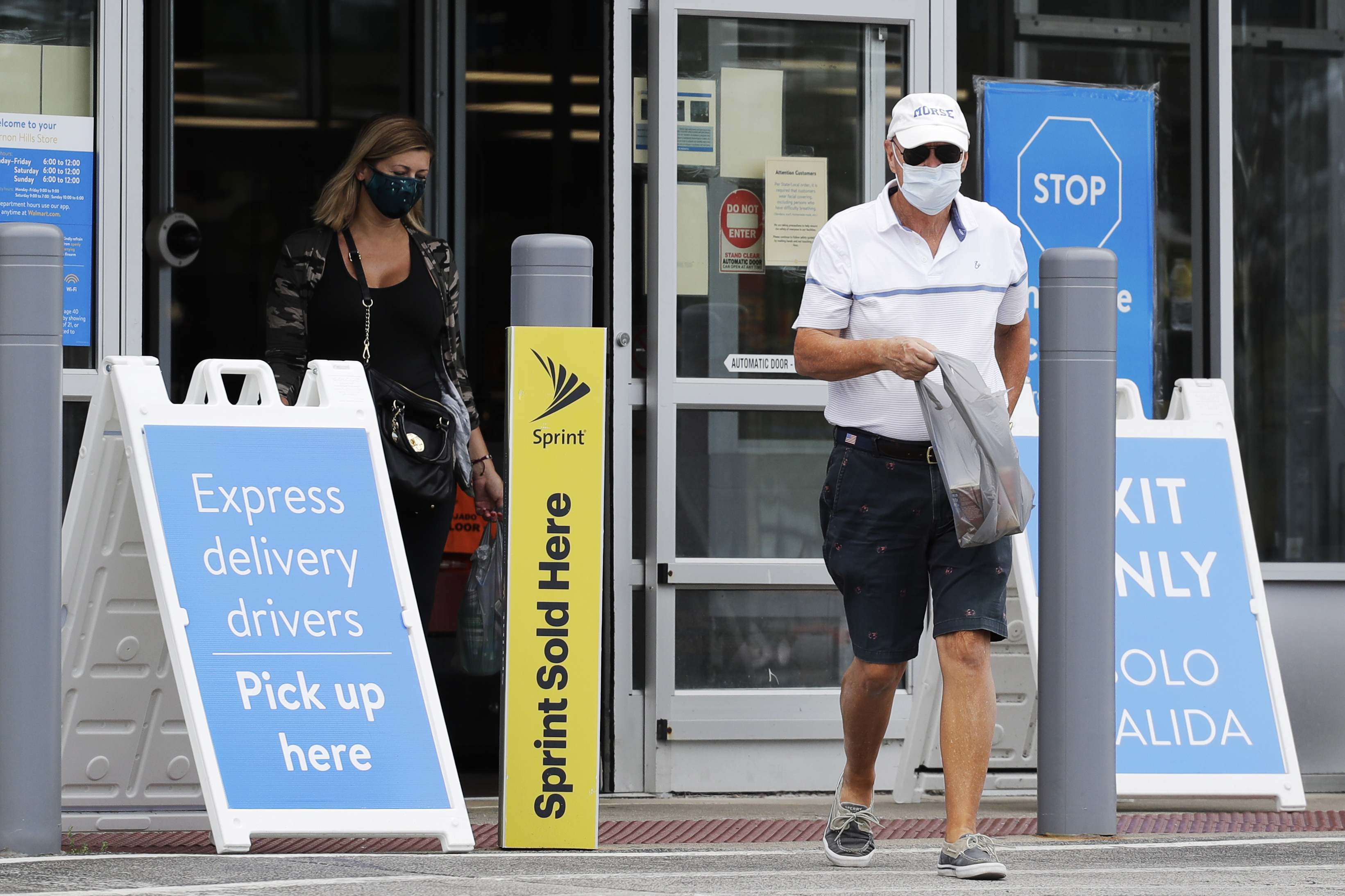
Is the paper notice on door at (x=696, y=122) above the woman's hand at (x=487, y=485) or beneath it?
above

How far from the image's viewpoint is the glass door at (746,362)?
595 centimetres

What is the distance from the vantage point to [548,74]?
8.45 m

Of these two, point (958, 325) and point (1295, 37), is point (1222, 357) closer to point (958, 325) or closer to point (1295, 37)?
point (1295, 37)

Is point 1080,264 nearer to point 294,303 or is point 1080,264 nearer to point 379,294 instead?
point 379,294

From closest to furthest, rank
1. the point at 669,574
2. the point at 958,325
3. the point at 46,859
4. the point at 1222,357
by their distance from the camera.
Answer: the point at 46,859 < the point at 958,325 < the point at 669,574 < the point at 1222,357

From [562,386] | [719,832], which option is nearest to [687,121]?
[562,386]

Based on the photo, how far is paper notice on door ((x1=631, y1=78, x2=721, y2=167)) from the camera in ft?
19.7

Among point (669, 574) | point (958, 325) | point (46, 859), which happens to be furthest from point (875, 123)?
point (46, 859)

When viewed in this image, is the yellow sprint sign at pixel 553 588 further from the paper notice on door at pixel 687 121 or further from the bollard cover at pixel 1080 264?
the paper notice on door at pixel 687 121

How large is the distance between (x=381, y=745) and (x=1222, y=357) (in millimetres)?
3435

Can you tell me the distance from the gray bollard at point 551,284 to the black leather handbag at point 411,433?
0.58 m

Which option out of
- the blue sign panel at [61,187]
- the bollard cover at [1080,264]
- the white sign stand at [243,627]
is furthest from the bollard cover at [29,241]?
the bollard cover at [1080,264]

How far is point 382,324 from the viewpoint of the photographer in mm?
4965

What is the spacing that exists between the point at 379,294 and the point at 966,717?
194cm
